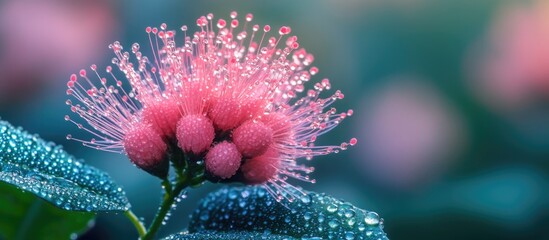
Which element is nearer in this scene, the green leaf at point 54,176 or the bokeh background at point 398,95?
the green leaf at point 54,176

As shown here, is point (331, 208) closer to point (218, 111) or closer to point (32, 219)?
point (218, 111)

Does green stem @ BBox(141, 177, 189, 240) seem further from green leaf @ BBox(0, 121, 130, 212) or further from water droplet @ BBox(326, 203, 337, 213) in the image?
water droplet @ BBox(326, 203, 337, 213)

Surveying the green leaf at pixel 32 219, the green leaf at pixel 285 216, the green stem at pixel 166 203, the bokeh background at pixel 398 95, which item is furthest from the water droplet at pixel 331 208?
the bokeh background at pixel 398 95

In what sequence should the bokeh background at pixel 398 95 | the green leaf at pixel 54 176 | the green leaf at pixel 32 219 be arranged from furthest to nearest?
the bokeh background at pixel 398 95 → the green leaf at pixel 32 219 → the green leaf at pixel 54 176

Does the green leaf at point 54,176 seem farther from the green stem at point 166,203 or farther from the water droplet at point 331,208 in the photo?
the water droplet at point 331,208

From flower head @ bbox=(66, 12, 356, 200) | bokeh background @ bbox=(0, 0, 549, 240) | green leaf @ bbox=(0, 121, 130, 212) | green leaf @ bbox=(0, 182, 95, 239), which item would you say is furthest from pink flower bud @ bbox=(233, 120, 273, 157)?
bokeh background @ bbox=(0, 0, 549, 240)

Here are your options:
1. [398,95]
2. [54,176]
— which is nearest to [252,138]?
[54,176]

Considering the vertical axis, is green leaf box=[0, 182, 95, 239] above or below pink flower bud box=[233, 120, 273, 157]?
above
